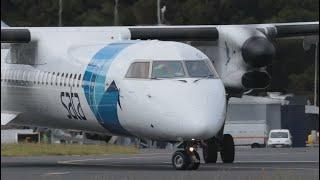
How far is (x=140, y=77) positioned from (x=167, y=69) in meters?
0.64

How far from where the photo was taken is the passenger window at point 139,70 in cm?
2372

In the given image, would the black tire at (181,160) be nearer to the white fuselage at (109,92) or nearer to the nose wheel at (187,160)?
the nose wheel at (187,160)

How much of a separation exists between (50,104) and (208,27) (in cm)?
497

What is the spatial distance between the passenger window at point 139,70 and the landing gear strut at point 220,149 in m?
4.72

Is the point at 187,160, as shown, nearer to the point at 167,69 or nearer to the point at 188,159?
the point at 188,159

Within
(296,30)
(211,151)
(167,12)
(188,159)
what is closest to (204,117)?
(188,159)

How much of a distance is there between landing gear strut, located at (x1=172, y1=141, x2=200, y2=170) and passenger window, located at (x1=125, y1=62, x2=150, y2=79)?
76.3 inches

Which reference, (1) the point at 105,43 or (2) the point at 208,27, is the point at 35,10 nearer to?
(1) the point at 105,43

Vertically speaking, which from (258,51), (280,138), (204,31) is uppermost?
(204,31)

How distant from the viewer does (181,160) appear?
22.8m

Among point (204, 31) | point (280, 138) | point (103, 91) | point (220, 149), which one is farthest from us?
point (280, 138)

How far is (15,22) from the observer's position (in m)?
27.1

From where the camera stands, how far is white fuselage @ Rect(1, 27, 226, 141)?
22516 millimetres

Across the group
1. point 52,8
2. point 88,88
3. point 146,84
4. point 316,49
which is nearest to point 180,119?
point 146,84
